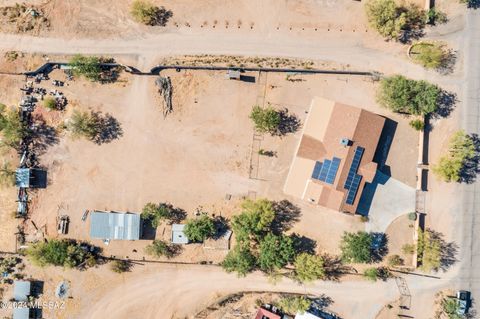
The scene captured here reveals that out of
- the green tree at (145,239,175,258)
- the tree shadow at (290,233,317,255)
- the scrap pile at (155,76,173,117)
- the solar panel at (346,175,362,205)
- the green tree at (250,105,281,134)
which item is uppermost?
the scrap pile at (155,76,173,117)

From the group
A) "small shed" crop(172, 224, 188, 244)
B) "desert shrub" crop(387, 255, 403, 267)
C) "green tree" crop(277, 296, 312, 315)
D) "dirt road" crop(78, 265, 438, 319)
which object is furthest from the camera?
"dirt road" crop(78, 265, 438, 319)

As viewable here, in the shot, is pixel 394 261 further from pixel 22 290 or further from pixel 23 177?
pixel 23 177

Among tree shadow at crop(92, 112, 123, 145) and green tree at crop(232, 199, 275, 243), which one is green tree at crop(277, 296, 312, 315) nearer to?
green tree at crop(232, 199, 275, 243)

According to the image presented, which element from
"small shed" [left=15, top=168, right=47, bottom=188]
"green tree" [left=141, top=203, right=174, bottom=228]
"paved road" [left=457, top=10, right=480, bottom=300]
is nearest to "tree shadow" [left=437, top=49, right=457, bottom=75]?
"paved road" [left=457, top=10, right=480, bottom=300]

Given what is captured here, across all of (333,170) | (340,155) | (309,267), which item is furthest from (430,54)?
(309,267)

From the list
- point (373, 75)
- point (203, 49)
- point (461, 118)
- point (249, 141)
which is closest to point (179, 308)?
point (249, 141)

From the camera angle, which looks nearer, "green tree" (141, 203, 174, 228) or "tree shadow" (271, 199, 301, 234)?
"green tree" (141, 203, 174, 228)

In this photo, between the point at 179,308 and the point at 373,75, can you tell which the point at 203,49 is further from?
the point at 179,308

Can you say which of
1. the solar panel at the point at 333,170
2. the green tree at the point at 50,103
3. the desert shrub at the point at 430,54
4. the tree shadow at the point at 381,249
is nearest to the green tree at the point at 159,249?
the green tree at the point at 50,103
